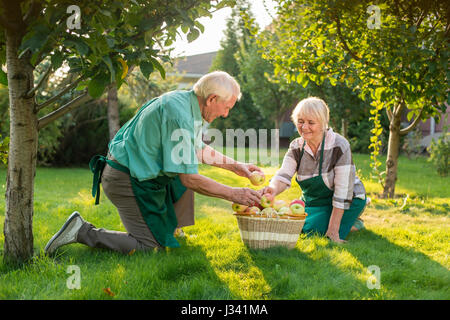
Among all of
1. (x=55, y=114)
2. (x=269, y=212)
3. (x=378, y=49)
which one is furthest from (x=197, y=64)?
(x=55, y=114)

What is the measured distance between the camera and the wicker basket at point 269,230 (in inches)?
132

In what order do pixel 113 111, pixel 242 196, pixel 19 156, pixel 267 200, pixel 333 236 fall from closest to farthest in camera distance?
1. pixel 19 156
2. pixel 242 196
3. pixel 267 200
4. pixel 333 236
5. pixel 113 111

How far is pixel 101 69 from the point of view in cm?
246

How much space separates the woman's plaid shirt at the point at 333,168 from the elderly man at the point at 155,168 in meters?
1.09

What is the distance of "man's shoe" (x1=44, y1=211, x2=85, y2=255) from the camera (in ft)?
10.4

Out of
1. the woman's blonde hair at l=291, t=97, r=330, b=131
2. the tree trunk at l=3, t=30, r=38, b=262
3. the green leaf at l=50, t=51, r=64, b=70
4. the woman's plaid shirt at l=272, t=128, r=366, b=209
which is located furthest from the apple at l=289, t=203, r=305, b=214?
the green leaf at l=50, t=51, r=64, b=70

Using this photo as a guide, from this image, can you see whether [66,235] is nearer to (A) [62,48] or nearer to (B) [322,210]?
(A) [62,48]

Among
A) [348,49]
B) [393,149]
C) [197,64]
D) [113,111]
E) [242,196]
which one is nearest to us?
[242,196]

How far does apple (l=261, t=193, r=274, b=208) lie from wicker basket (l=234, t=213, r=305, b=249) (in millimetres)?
248

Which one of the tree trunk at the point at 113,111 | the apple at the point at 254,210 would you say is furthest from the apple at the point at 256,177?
the tree trunk at the point at 113,111

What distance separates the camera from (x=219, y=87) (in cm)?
310

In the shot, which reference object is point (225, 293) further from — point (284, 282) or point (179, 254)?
point (179, 254)

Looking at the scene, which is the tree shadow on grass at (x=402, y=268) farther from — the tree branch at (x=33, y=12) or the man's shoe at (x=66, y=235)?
the tree branch at (x=33, y=12)

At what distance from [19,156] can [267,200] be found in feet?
6.55
